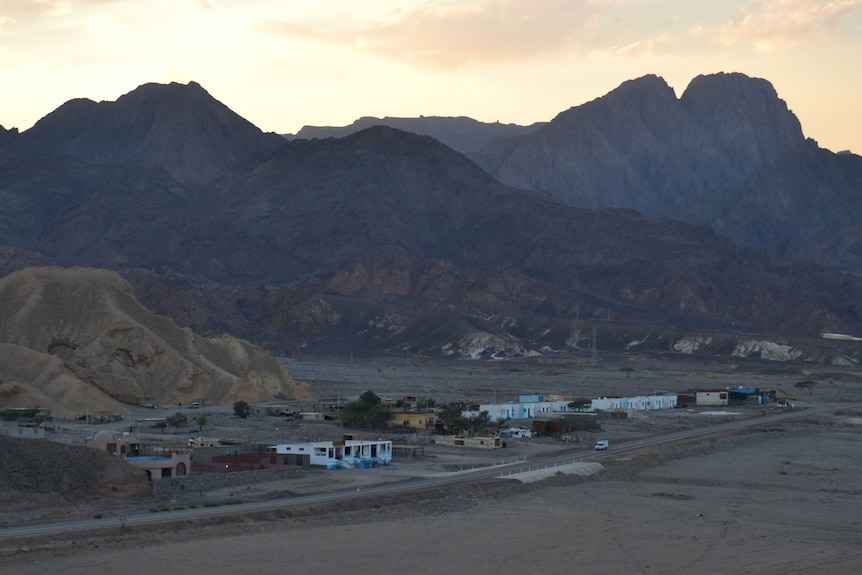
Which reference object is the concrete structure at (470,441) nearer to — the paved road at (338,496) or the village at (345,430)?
the village at (345,430)

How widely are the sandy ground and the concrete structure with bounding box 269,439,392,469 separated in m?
3.44

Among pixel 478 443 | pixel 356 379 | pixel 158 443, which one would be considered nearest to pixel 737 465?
pixel 478 443

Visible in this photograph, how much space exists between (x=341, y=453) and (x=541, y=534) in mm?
23158

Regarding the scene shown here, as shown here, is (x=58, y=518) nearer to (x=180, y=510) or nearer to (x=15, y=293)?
(x=180, y=510)

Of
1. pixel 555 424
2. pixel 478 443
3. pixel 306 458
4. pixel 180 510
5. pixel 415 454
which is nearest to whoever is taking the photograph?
pixel 180 510

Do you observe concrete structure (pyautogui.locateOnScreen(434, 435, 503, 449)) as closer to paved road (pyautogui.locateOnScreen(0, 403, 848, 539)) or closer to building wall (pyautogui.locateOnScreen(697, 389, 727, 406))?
paved road (pyautogui.locateOnScreen(0, 403, 848, 539))

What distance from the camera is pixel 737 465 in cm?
8031

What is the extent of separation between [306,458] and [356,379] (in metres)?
118

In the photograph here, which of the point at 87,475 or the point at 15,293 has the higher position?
the point at 15,293

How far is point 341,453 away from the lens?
7350 centimetres

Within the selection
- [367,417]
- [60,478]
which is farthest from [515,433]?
[60,478]

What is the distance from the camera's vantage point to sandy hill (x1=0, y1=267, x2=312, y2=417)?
394 ft

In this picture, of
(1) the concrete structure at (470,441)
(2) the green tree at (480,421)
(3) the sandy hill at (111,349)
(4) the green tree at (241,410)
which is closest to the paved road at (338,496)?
(1) the concrete structure at (470,441)

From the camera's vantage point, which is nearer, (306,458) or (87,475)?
(87,475)
